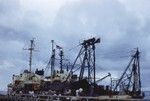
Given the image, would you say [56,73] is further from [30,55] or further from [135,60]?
[135,60]

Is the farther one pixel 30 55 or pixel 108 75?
pixel 30 55

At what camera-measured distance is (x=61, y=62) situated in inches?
3337

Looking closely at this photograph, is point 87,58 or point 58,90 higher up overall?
point 87,58

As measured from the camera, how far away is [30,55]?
282 feet

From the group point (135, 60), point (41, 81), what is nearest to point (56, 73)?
point (41, 81)

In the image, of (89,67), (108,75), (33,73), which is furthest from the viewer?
(33,73)

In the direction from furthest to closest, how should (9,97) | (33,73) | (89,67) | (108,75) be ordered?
1. (33,73)
2. (108,75)
3. (89,67)
4. (9,97)

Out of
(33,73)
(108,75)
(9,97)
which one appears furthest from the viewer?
(33,73)

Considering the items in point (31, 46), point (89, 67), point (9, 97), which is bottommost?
point (9, 97)

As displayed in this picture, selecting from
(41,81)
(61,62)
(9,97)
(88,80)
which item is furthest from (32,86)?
(9,97)

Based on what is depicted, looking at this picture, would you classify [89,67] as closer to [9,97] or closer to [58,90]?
[58,90]

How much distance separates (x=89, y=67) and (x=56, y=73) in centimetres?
1284

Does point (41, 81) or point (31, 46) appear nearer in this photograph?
point (41, 81)

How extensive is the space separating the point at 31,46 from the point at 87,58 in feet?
63.6
